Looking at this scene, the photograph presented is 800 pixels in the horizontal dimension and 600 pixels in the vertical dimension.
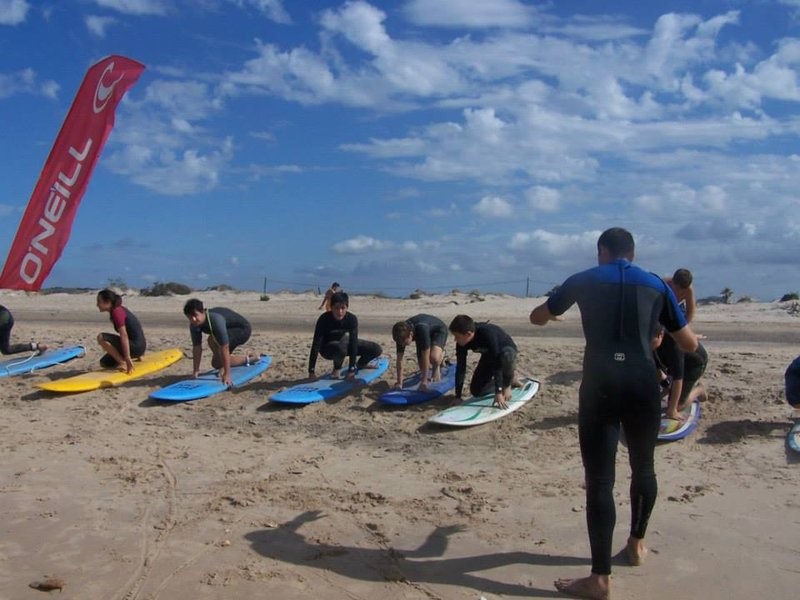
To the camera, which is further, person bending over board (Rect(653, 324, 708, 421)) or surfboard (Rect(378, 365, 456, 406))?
surfboard (Rect(378, 365, 456, 406))

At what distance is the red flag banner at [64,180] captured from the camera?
28.6ft

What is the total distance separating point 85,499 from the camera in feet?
18.1

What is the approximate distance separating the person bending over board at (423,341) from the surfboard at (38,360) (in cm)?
567

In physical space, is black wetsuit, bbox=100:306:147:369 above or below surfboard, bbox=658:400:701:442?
above

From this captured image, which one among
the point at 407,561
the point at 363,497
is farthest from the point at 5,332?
the point at 407,561

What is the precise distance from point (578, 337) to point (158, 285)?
70.6 feet

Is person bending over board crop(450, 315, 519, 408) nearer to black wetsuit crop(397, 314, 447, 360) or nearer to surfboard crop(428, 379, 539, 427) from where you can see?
surfboard crop(428, 379, 539, 427)

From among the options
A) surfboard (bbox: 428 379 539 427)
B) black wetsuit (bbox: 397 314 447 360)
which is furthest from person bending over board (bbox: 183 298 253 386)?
surfboard (bbox: 428 379 539 427)

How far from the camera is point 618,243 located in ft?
13.2

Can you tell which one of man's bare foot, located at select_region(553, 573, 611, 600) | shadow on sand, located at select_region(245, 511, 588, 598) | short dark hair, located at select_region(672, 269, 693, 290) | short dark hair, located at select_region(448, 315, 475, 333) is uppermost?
short dark hair, located at select_region(672, 269, 693, 290)

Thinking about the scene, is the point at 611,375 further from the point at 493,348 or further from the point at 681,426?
the point at 493,348

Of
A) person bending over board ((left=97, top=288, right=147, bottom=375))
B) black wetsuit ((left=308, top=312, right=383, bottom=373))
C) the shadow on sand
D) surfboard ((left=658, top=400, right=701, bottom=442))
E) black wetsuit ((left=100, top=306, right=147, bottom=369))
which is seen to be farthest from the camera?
black wetsuit ((left=100, top=306, right=147, bottom=369))

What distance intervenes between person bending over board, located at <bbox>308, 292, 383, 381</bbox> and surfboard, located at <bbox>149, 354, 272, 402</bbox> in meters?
0.98

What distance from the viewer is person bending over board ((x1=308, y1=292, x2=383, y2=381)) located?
29.6 feet
